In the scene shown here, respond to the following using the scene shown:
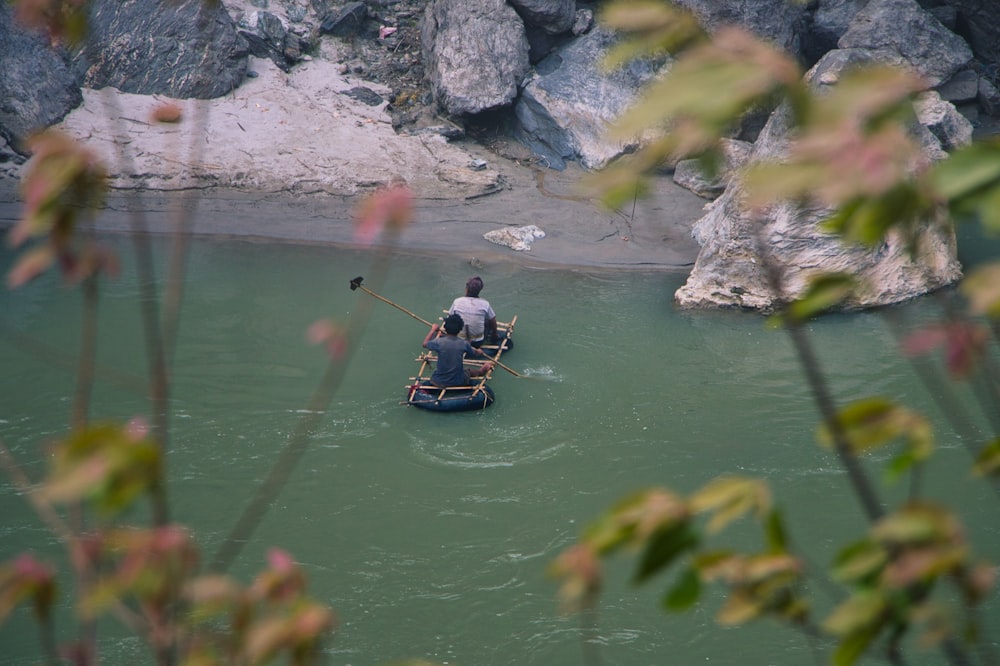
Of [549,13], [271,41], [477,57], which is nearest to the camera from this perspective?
[477,57]

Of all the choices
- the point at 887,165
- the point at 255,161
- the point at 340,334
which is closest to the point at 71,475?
the point at 340,334

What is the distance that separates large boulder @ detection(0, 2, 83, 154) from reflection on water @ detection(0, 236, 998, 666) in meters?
3.72

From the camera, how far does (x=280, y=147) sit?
14.7m

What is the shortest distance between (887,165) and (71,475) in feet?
3.87

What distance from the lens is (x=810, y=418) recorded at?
29.9 ft

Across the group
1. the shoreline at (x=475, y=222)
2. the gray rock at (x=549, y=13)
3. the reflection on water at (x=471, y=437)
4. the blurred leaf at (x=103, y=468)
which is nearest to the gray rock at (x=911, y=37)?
the shoreline at (x=475, y=222)

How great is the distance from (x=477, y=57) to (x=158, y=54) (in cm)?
547

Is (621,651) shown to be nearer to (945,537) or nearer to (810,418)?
(810,418)

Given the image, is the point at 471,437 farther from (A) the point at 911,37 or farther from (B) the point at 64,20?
(A) the point at 911,37

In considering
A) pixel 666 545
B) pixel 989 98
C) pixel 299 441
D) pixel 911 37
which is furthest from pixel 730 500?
pixel 989 98

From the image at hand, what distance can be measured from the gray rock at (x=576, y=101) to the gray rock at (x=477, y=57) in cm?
51

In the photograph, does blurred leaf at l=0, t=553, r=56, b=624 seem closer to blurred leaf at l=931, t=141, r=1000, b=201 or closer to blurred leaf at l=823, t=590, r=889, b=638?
blurred leaf at l=823, t=590, r=889, b=638

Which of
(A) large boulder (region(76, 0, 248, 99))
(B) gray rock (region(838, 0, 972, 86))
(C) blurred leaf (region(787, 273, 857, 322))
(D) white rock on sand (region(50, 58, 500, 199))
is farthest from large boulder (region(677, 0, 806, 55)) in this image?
(C) blurred leaf (region(787, 273, 857, 322))

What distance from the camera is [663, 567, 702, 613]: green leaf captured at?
132cm
